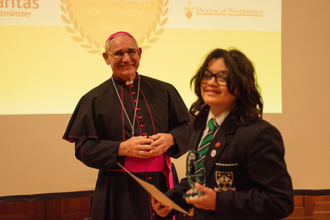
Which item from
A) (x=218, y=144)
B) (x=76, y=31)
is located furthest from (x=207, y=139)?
(x=76, y=31)

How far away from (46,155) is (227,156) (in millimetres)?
2445

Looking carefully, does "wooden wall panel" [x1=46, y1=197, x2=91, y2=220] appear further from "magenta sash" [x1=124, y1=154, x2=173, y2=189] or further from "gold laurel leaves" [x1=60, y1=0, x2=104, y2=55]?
"gold laurel leaves" [x1=60, y1=0, x2=104, y2=55]

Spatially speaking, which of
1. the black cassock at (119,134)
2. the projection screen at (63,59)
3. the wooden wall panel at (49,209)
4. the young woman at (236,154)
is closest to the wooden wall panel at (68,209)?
the wooden wall panel at (49,209)

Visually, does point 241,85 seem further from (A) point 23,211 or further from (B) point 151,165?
(A) point 23,211

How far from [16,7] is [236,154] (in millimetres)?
2768

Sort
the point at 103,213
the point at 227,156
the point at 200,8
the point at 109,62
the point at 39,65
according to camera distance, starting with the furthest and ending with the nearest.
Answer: the point at 200,8, the point at 39,65, the point at 109,62, the point at 103,213, the point at 227,156

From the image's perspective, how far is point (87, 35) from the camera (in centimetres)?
313

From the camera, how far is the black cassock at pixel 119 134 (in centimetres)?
205

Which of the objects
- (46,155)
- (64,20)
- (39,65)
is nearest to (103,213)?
(46,155)

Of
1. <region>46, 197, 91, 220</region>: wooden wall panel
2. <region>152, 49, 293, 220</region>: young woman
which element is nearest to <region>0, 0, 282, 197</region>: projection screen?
<region>46, 197, 91, 220</region>: wooden wall panel

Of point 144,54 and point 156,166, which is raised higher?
point 144,54

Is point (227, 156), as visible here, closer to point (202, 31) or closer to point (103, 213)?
point (103, 213)

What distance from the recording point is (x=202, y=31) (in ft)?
11.0

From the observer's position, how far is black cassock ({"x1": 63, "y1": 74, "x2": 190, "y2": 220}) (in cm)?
205
